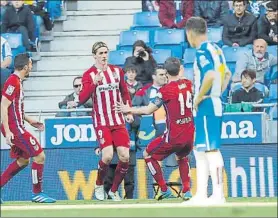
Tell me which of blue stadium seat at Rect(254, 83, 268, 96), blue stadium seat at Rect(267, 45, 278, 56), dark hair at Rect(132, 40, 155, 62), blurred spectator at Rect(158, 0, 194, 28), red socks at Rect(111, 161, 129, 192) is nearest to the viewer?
red socks at Rect(111, 161, 129, 192)

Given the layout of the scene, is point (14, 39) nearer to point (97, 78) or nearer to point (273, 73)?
point (273, 73)

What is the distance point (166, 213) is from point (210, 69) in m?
2.40

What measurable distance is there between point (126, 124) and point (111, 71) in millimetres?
1521

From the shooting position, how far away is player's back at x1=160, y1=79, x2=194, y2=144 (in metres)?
14.5

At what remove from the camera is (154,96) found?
1677 centimetres

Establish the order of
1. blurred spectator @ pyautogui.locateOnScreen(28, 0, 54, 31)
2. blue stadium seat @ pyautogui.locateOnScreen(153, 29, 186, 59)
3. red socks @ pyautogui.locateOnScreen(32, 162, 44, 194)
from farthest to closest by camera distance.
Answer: blurred spectator @ pyautogui.locateOnScreen(28, 0, 54, 31), blue stadium seat @ pyautogui.locateOnScreen(153, 29, 186, 59), red socks @ pyautogui.locateOnScreen(32, 162, 44, 194)

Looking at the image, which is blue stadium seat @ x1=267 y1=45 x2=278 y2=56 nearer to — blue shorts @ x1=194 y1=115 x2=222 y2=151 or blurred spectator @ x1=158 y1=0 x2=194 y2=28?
blurred spectator @ x1=158 y1=0 x2=194 y2=28

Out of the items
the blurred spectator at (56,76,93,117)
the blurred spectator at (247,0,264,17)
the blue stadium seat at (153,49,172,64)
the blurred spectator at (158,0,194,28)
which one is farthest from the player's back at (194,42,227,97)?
the blurred spectator at (247,0,264,17)

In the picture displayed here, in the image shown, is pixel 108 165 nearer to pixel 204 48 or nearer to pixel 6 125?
pixel 6 125

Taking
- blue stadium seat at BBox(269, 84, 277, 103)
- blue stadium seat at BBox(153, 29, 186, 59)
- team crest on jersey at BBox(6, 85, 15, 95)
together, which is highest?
blue stadium seat at BBox(153, 29, 186, 59)

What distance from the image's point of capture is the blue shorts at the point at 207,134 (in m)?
12.4

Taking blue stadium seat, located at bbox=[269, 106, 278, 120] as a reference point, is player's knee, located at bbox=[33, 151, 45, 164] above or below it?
below

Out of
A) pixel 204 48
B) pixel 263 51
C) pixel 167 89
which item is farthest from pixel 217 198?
pixel 263 51

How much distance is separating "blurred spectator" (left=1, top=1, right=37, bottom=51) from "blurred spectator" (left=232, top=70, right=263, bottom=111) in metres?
4.47
